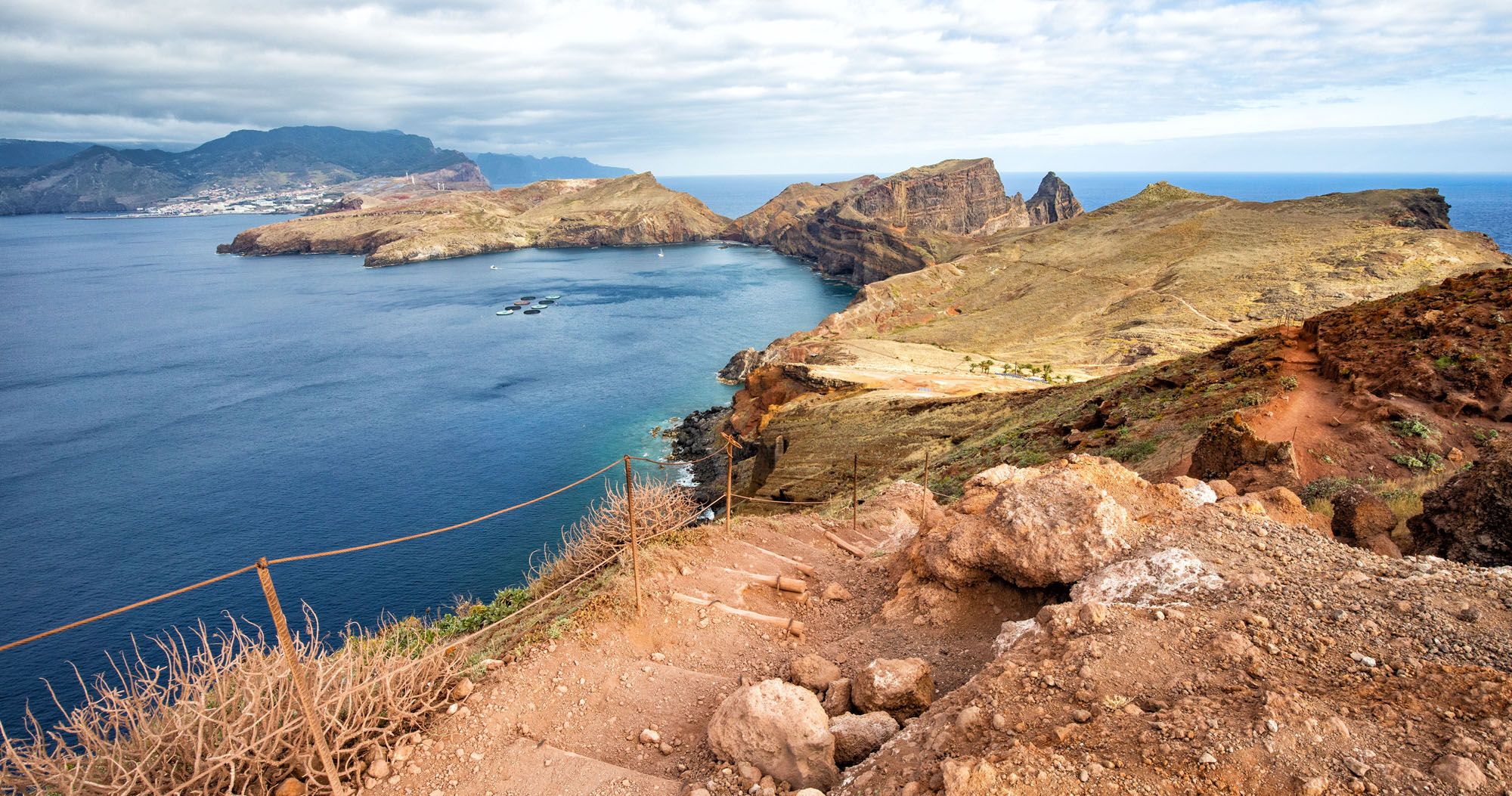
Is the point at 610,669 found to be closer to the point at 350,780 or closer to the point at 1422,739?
the point at 350,780

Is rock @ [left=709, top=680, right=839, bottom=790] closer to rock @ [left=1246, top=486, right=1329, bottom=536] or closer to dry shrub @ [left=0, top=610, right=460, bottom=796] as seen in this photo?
dry shrub @ [left=0, top=610, right=460, bottom=796]

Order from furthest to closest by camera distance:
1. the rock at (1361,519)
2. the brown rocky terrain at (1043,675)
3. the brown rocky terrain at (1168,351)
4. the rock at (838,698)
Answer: the brown rocky terrain at (1168,351) → the rock at (1361,519) → the rock at (838,698) → the brown rocky terrain at (1043,675)

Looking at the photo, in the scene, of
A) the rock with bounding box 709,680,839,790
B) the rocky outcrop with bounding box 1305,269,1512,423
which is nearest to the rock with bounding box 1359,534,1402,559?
the rock with bounding box 709,680,839,790

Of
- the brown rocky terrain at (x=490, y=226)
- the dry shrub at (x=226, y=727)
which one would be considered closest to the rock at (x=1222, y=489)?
the dry shrub at (x=226, y=727)

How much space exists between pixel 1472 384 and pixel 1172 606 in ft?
47.0

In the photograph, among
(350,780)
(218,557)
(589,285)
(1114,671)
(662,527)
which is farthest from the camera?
(589,285)

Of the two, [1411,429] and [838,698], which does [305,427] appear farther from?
[1411,429]

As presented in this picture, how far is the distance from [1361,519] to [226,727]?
14.5 meters

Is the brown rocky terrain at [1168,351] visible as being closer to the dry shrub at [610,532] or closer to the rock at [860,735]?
the rock at [860,735]

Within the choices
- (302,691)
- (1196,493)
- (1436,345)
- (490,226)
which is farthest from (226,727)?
(490,226)

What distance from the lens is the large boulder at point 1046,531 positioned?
393 inches

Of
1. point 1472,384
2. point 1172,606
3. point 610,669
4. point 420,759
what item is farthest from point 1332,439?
point 420,759

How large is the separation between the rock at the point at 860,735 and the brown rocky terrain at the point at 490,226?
152550 millimetres

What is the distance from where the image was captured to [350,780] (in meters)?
7.30
